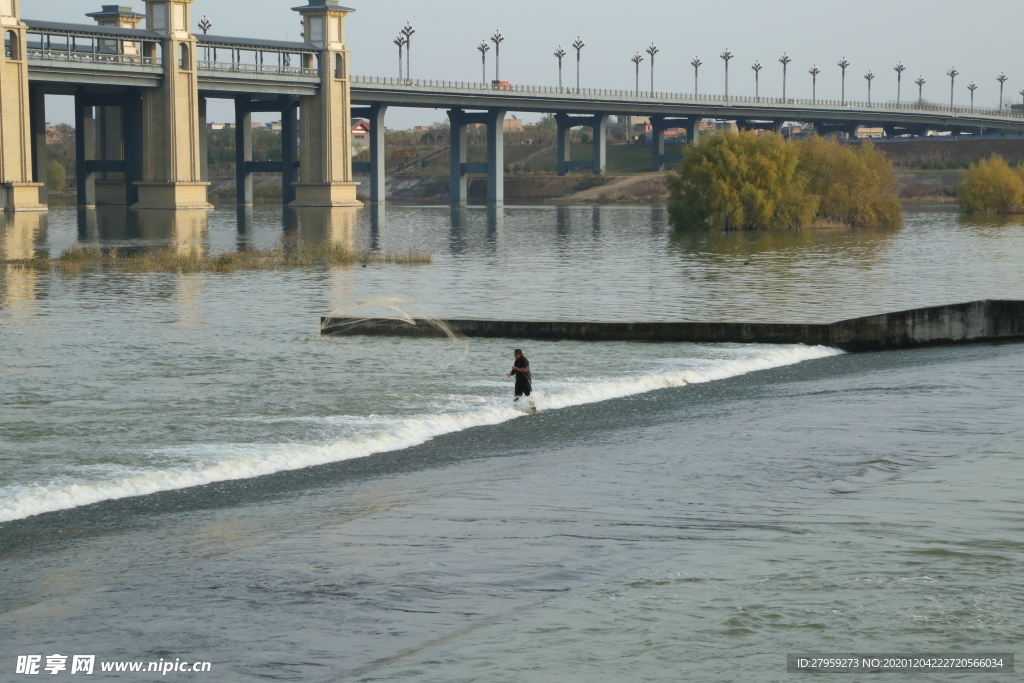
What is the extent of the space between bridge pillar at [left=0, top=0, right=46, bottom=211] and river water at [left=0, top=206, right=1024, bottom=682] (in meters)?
80.3

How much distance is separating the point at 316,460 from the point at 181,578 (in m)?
6.34

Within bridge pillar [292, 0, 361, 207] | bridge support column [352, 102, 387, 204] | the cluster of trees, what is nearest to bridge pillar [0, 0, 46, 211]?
bridge pillar [292, 0, 361, 207]

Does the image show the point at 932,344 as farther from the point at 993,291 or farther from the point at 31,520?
the point at 31,520

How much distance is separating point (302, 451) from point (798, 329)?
16108 mm

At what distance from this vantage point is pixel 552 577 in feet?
45.2

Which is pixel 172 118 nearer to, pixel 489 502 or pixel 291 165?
pixel 291 165

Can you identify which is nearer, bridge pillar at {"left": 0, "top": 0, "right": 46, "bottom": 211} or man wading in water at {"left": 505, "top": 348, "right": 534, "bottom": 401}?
man wading in water at {"left": 505, "top": 348, "right": 534, "bottom": 401}

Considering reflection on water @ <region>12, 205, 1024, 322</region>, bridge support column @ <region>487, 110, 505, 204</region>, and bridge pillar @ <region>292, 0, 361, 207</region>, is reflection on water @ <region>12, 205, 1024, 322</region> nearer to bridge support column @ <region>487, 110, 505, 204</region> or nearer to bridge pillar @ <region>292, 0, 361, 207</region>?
bridge pillar @ <region>292, 0, 361, 207</region>

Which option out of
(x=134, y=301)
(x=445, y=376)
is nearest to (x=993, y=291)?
(x=445, y=376)

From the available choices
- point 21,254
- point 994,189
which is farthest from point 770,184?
point 21,254

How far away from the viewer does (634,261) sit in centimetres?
6184

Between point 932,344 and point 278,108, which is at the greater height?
point 278,108

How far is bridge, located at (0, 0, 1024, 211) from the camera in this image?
117812 mm

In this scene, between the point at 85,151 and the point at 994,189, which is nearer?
the point at 994,189
